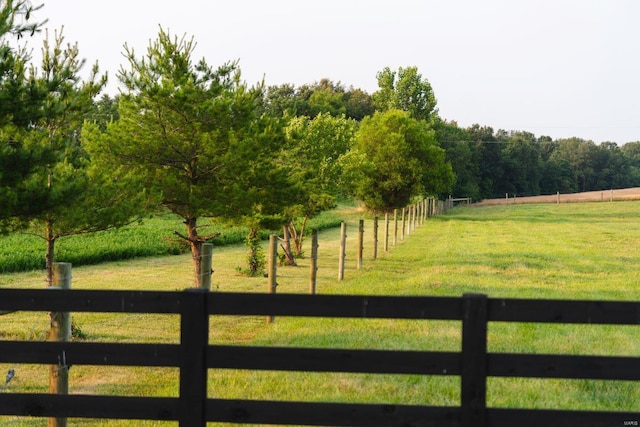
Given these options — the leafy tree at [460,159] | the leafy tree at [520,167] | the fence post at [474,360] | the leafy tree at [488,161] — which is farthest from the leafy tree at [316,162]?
the leafy tree at [520,167]

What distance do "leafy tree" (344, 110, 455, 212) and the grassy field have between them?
1109 inches

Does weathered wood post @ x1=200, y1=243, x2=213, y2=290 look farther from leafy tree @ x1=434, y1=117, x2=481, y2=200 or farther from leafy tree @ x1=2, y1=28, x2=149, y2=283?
leafy tree @ x1=434, y1=117, x2=481, y2=200

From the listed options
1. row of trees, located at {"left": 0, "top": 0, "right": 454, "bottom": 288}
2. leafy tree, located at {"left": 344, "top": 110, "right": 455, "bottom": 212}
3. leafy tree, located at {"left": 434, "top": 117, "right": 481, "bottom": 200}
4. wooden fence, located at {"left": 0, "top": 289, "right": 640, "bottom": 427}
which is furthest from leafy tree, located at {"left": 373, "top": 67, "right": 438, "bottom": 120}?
wooden fence, located at {"left": 0, "top": 289, "right": 640, "bottom": 427}

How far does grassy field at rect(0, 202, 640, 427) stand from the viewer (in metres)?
8.89

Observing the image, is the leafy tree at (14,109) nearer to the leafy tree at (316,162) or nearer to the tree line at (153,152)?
the tree line at (153,152)

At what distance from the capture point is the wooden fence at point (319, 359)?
5055 mm

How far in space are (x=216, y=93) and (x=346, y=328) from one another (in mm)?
6570

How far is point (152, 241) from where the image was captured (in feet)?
118

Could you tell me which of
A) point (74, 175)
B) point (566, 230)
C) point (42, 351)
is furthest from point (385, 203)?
point (42, 351)

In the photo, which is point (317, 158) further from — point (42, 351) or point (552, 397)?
point (42, 351)

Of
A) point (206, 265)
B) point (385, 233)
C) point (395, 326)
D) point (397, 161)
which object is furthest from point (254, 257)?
point (397, 161)

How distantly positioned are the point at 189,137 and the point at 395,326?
256 inches

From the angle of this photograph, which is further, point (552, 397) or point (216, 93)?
A: point (216, 93)

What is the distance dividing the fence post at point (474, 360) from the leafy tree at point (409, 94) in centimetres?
8841
